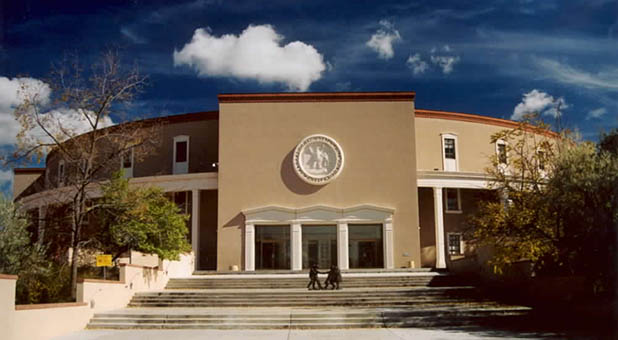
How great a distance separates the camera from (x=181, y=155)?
39469 millimetres

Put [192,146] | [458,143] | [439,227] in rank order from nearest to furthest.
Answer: [439,227] → [458,143] → [192,146]

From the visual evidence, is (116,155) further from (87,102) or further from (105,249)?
(105,249)

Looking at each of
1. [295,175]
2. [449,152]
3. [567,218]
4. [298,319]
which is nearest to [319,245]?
[295,175]

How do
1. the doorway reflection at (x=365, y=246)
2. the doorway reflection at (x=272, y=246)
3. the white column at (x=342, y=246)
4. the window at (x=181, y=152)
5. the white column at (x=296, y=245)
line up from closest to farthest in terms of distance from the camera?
the white column at (x=342, y=246) → the white column at (x=296, y=245) → the doorway reflection at (x=365, y=246) → the doorway reflection at (x=272, y=246) → the window at (x=181, y=152)

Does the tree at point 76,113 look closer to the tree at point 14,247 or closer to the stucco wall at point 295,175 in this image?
the tree at point 14,247

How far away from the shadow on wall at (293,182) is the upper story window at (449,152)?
8.83m

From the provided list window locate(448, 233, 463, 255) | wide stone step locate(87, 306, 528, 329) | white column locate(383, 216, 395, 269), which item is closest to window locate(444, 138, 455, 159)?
window locate(448, 233, 463, 255)

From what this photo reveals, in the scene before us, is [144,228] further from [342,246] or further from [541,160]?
[541,160]

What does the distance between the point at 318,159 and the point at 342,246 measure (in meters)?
5.05

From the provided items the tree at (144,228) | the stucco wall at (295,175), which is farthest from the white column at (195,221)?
the tree at (144,228)

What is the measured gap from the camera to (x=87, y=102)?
19.5 metres

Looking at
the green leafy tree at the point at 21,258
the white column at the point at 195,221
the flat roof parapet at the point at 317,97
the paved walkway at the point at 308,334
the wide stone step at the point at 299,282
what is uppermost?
the flat roof parapet at the point at 317,97

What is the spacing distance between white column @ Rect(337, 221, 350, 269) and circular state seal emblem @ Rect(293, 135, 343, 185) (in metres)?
2.67

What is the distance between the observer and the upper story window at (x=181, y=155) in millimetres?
39219
